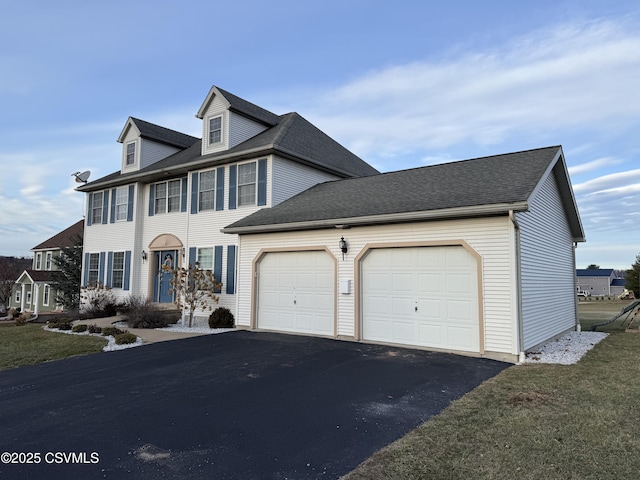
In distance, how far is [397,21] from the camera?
490 inches

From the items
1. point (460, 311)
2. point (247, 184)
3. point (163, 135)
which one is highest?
point (163, 135)

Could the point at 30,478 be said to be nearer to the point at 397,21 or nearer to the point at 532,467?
the point at 532,467

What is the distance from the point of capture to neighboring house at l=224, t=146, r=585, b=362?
337 inches

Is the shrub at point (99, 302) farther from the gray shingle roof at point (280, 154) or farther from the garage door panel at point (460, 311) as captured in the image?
the garage door panel at point (460, 311)

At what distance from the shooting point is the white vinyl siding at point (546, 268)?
902cm

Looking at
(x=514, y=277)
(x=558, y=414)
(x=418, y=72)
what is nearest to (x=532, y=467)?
(x=558, y=414)

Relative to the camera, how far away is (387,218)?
982 centimetres

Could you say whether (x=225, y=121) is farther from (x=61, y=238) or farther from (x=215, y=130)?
(x=61, y=238)

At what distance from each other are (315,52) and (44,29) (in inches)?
334

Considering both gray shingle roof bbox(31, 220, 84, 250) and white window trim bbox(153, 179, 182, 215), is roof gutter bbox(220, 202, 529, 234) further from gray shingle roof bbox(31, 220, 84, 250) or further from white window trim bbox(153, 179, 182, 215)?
gray shingle roof bbox(31, 220, 84, 250)

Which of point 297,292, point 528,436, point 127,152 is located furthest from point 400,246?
point 127,152

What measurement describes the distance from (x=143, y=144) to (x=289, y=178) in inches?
343

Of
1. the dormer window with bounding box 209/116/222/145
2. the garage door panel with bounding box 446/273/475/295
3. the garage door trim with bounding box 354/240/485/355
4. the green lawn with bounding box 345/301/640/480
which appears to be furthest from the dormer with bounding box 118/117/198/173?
the green lawn with bounding box 345/301/640/480

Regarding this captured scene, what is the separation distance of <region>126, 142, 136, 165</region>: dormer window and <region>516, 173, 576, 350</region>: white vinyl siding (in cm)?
1739
